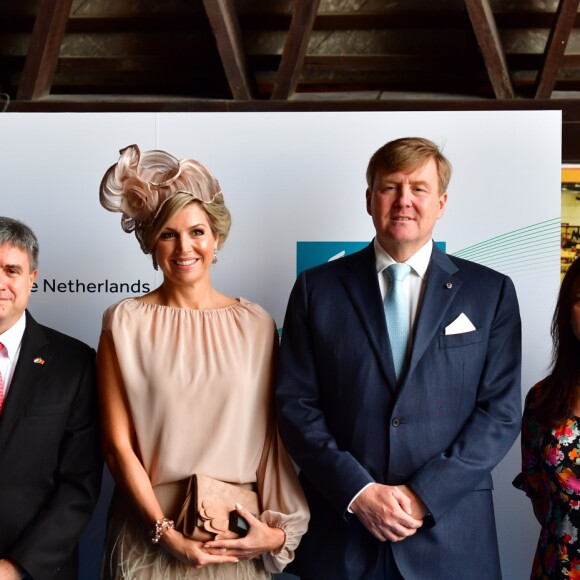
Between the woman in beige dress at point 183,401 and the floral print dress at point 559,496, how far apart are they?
2.32ft

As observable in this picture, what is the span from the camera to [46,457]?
8.05 ft

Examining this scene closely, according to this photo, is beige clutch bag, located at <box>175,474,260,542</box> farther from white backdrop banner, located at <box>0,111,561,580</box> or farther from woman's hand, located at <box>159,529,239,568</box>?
white backdrop banner, located at <box>0,111,561,580</box>

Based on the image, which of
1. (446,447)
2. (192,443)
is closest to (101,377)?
(192,443)

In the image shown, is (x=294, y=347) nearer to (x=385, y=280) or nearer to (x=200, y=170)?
(x=385, y=280)

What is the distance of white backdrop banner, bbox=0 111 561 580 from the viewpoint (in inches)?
131

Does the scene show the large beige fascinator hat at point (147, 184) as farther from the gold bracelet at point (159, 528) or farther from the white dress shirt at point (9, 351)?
the gold bracelet at point (159, 528)

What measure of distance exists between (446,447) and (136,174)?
1241mm

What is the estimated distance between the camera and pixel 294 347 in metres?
2.55

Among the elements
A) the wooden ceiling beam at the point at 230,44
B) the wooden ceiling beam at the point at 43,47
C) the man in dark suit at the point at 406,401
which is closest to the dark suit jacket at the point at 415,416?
the man in dark suit at the point at 406,401

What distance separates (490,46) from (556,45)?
0.93ft

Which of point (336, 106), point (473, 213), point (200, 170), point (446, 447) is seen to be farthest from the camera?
point (336, 106)

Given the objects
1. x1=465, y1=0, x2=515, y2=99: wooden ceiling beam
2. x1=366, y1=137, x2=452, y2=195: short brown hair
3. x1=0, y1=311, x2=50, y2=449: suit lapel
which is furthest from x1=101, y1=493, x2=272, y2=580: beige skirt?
x1=465, y1=0, x2=515, y2=99: wooden ceiling beam

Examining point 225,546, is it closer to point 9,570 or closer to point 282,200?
point 9,570

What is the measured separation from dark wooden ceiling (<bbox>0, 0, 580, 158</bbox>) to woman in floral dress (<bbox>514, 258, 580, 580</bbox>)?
5.39 ft
